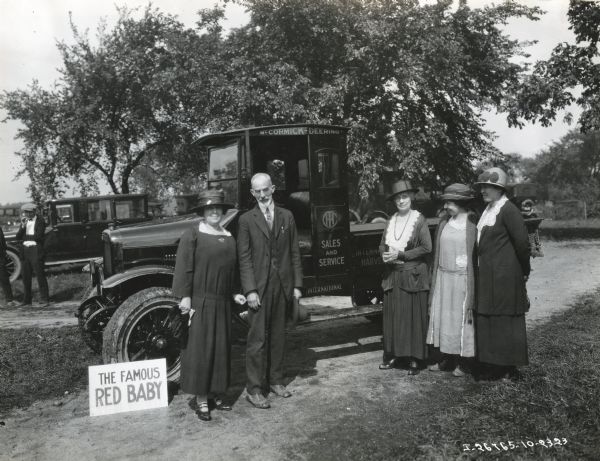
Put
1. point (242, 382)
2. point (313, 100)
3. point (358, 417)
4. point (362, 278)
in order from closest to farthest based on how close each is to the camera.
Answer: point (358, 417) < point (242, 382) < point (362, 278) < point (313, 100)

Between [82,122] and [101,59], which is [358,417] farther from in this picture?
[101,59]

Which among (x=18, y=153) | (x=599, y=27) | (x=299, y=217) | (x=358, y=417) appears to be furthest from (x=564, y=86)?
(x=18, y=153)

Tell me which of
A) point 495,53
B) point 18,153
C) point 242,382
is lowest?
point 242,382

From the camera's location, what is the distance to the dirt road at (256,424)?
367cm

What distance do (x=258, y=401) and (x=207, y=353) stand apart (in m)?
0.64

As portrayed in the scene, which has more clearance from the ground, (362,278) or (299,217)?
(299,217)

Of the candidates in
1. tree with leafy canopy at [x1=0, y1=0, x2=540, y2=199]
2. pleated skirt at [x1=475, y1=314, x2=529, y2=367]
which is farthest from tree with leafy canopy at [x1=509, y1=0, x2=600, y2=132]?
pleated skirt at [x1=475, y1=314, x2=529, y2=367]

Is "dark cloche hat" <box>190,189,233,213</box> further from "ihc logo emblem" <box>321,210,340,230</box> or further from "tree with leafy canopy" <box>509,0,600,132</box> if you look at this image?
"tree with leafy canopy" <box>509,0,600,132</box>

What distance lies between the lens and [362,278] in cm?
644

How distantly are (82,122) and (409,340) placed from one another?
51.6 ft

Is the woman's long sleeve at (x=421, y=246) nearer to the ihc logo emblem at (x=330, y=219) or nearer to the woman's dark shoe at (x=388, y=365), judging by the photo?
the ihc logo emblem at (x=330, y=219)

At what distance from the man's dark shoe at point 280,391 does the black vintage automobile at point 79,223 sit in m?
9.83

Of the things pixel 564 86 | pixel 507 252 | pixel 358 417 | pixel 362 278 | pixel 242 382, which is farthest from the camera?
pixel 564 86

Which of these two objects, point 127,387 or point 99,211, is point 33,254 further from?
point 127,387
